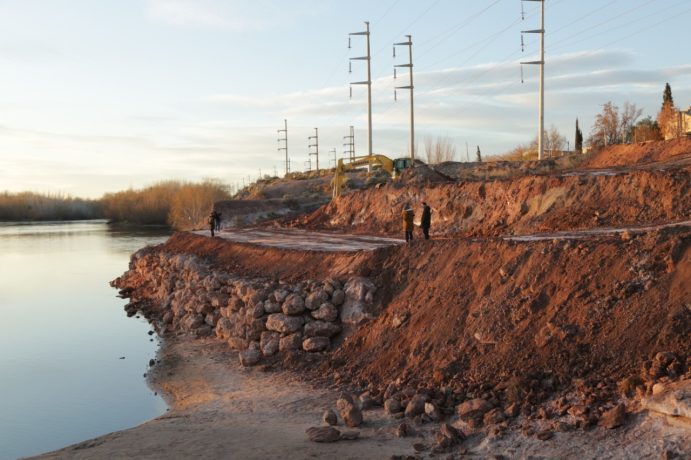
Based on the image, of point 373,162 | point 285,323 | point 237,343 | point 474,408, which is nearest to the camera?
point 474,408

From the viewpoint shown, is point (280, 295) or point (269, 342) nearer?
point (269, 342)

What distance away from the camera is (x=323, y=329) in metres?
16.3

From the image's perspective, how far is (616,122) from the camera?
59.3 m

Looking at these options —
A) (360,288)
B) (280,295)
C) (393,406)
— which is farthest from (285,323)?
(393,406)

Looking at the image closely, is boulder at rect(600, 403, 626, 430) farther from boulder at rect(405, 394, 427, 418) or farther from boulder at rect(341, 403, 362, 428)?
boulder at rect(341, 403, 362, 428)

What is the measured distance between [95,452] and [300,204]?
42010 mm

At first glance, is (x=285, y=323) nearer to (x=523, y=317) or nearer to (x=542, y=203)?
(x=523, y=317)

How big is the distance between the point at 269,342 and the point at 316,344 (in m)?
1.45

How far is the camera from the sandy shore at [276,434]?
9.00 m

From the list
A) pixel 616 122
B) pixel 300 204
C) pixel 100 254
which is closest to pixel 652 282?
pixel 300 204

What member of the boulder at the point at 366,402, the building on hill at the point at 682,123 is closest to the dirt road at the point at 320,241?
the boulder at the point at 366,402

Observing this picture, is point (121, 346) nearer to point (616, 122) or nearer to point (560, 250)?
point (560, 250)

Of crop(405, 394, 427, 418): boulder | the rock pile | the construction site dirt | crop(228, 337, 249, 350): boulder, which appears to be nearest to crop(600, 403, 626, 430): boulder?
the construction site dirt

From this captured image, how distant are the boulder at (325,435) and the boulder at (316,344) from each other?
502cm
